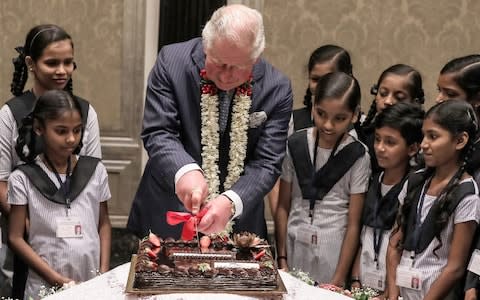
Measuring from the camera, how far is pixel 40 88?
4031mm

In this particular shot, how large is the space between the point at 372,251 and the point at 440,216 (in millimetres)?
481

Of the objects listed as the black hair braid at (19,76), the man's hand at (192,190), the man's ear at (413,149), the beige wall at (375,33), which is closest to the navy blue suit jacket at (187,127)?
the man's hand at (192,190)

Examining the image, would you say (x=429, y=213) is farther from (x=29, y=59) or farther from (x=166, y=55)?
(x=29, y=59)

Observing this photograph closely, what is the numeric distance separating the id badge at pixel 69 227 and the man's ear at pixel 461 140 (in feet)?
5.45

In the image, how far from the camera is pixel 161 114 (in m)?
3.09

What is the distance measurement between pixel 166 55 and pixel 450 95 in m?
1.31

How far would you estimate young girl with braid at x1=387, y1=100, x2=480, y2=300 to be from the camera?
3309 millimetres

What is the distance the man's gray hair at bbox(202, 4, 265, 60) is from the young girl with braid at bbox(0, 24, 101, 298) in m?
1.34

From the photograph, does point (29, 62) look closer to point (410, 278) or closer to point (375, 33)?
point (410, 278)

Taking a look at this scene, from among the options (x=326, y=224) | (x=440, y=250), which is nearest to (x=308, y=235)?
(x=326, y=224)

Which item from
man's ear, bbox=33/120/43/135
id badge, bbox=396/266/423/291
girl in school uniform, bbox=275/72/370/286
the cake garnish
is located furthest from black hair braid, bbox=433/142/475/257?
man's ear, bbox=33/120/43/135

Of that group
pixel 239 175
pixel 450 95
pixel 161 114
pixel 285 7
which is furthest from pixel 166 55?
pixel 285 7

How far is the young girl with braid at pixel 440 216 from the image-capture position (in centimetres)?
331

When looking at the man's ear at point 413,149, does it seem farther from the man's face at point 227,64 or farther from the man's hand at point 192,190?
the man's hand at point 192,190
